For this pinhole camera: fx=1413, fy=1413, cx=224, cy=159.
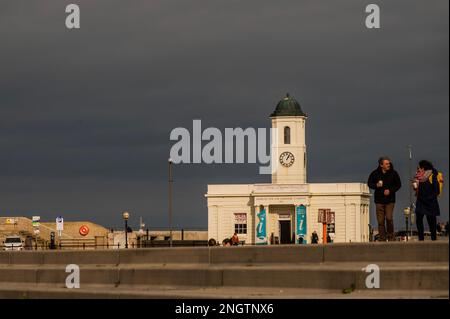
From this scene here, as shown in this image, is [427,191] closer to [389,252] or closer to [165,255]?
[389,252]

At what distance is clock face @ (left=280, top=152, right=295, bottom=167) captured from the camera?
149 m

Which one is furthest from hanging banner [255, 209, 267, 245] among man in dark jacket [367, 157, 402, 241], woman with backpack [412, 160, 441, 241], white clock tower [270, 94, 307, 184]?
woman with backpack [412, 160, 441, 241]

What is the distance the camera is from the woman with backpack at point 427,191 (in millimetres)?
A: 28438

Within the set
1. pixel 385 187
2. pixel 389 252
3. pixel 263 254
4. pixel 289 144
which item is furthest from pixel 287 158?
pixel 389 252

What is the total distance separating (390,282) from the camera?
76.4 ft

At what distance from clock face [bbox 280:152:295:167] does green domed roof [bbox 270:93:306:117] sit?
4.22 metres

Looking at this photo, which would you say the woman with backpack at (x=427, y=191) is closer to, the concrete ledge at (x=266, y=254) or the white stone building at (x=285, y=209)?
the concrete ledge at (x=266, y=254)

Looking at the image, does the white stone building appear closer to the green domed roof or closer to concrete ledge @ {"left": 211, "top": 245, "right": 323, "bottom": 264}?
the green domed roof

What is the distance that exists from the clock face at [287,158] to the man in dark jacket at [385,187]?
118 meters

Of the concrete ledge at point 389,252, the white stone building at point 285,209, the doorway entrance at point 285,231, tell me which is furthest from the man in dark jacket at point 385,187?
the doorway entrance at point 285,231

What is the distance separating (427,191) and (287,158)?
12051 centimetres

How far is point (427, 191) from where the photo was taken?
93.6 ft
